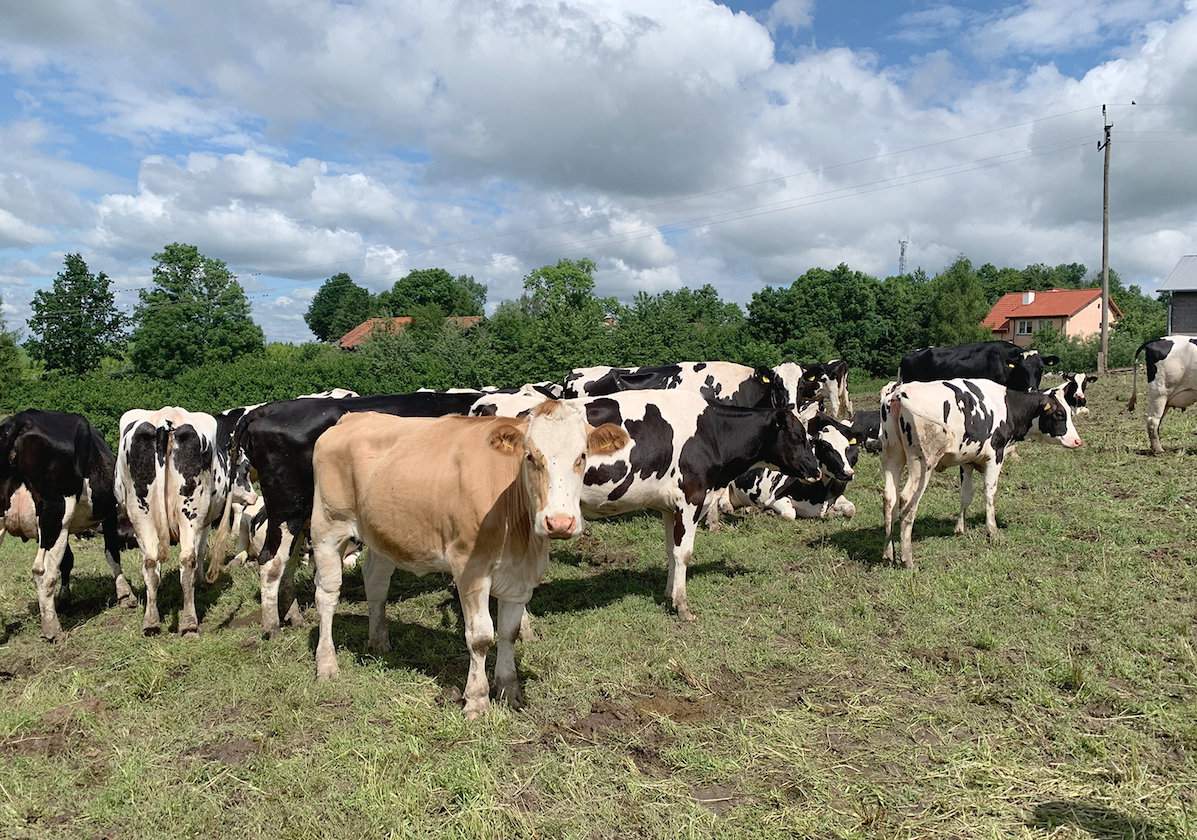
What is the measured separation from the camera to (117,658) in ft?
21.6

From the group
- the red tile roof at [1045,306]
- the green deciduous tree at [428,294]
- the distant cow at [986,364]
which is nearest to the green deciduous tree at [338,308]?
the green deciduous tree at [428,294]

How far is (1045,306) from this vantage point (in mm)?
75062

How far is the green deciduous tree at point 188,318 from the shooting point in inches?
1981

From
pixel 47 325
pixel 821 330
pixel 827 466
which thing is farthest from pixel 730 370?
pixel 47 325

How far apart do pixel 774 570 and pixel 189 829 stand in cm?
645

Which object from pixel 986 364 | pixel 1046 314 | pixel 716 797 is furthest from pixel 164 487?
pixel 1046 314

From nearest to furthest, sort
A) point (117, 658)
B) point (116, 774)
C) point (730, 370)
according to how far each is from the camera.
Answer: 1. point (116, 774)
2. point (117, 658)
3. point (730, 370)

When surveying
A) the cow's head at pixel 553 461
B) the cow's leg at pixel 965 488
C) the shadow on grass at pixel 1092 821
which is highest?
the cow's head at pixel 553 461

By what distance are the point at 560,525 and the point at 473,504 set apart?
96cm

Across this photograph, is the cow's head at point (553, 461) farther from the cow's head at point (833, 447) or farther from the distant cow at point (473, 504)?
the cow's head at point (833, 447)

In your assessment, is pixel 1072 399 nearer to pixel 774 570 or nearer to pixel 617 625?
pixel 774 570

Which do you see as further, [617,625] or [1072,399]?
[1072,399]

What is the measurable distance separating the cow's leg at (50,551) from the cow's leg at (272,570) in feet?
6.72

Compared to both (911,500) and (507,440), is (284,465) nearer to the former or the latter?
(507,440)
